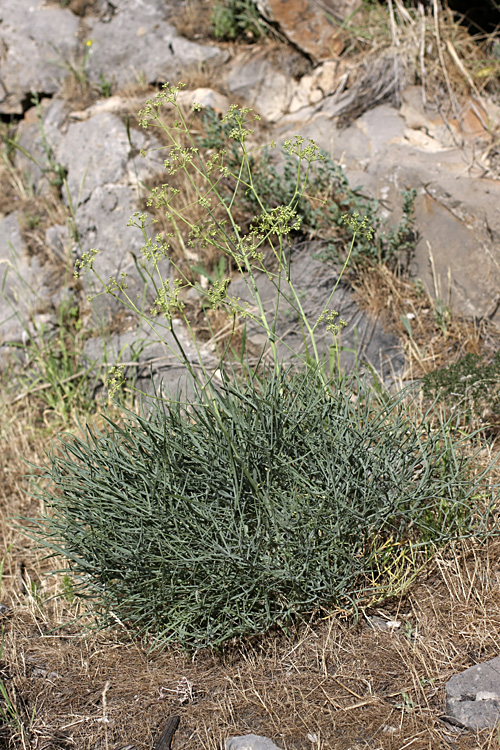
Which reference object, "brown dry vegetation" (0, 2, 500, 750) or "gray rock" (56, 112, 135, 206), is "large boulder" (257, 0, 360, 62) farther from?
"brown dry vegetation" (0, 2, 500, 750)

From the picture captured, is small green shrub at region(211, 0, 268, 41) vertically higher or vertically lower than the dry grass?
higher

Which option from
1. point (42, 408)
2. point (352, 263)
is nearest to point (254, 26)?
point (352, 263)

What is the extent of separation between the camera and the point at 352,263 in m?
3.97

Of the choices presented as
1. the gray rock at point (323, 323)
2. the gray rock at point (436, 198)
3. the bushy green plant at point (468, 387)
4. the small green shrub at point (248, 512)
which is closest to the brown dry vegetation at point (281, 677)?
the small green shrub at point (248, 512)

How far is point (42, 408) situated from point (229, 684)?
2.70 metres

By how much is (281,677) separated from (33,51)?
19.0 feet

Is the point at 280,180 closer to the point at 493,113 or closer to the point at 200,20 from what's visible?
the point at 493,113

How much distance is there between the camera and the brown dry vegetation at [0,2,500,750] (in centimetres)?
190

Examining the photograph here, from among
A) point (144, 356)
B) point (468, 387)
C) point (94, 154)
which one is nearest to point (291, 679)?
point (468, 387)

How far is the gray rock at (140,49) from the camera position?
211 inches

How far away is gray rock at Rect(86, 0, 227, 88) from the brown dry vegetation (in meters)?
4.33

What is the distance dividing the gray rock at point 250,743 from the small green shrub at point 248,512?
0.29 m

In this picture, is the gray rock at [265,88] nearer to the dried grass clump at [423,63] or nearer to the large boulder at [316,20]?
the large boulder at [316,20]

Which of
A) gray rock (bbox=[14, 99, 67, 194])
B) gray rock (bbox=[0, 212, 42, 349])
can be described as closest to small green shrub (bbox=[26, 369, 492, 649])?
gray rock (bbox=[0, 212, 42, 349])
